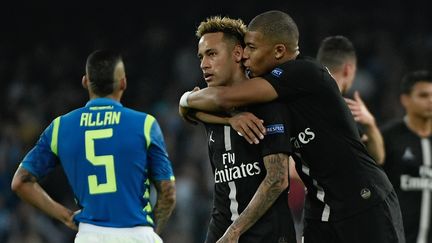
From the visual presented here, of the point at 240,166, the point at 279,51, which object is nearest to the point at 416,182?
the point at 279,51

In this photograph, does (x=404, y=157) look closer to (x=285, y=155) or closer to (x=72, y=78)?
(x=285, y=155)

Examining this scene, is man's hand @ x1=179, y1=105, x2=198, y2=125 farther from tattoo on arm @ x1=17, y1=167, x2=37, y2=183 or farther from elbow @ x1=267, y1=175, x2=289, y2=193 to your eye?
tattoo on arm @ x1=17, y1=167, x2=37, y2=183

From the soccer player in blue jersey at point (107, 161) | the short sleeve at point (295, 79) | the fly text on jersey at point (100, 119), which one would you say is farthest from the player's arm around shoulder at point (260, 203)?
the fly text on jersey at point (100, 119)

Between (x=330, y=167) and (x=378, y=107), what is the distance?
27.9 ft

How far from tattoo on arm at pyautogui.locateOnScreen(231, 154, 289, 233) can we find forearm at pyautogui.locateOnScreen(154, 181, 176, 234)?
110cm

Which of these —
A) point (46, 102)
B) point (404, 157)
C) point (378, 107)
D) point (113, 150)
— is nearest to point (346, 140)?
point (113, 150)

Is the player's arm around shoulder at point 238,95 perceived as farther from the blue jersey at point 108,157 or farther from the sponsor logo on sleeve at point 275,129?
the blue jersey at point 108,157

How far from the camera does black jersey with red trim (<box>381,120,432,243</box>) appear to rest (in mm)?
7109

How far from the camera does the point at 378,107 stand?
12953mm

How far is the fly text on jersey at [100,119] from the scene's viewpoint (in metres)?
5.29

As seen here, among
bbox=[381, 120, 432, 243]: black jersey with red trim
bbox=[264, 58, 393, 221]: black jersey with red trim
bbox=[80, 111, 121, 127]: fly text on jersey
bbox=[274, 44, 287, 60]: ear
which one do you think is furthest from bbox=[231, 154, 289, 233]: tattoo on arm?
bbox=[381, 120, 432, 243]: black jersey with red trim

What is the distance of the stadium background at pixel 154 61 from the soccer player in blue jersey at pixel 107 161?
6.13 metres

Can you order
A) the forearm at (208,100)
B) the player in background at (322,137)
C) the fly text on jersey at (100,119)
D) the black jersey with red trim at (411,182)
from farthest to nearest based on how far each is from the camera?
the black jersey with red trim at (411,182)
the fly text on jersey at (100,119)
the forearm at (208,100)
the player in background at (322,137)

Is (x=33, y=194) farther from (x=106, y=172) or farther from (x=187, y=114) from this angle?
(x=187, y=114)
